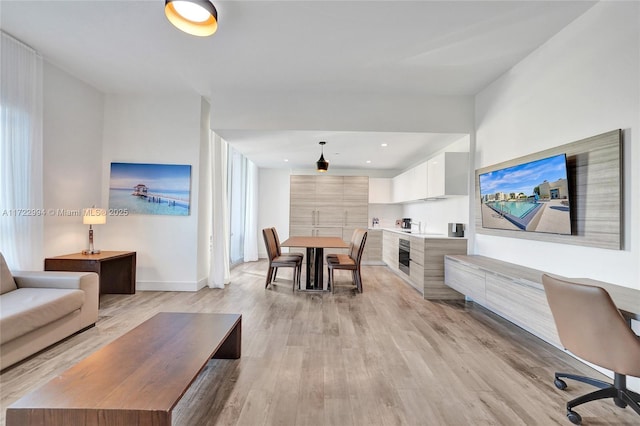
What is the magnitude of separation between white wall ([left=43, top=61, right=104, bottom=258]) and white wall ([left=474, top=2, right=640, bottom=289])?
18.2ft

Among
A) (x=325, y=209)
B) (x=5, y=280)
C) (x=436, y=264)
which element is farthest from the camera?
(x=325, y=209)

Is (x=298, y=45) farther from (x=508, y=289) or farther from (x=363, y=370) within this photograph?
(x=508, y=289)

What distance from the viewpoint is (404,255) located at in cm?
530

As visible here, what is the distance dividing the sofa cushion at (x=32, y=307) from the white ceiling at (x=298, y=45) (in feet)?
8.25

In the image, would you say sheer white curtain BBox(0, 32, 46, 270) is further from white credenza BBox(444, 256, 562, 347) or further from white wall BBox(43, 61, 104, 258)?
white credenza BBox(444, 256, 562, 347)

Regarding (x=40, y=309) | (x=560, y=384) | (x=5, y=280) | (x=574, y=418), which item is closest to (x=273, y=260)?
(x=40, y=309)

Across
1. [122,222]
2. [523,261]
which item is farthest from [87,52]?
[523,261]

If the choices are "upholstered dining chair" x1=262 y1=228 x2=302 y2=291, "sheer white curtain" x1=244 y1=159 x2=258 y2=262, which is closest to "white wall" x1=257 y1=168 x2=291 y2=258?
"sheer white curtain" x1=244 y1=159 x2=258 y2=262

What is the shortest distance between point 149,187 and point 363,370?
399 centimetres

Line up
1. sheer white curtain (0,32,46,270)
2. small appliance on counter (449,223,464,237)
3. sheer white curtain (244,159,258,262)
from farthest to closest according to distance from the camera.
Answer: sheer white curtain (244,159,258,262), small appliance on counter (449,223,464,237), sheer white curtain (0,32,46,270)

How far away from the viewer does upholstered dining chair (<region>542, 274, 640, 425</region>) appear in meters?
1.56

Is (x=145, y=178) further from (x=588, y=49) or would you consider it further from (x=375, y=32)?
(x=588, y=49)

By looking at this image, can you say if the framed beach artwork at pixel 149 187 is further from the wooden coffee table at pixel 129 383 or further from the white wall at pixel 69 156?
the wooden coffee table at pixel 129 383

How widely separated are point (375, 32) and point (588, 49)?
5.88 ft
